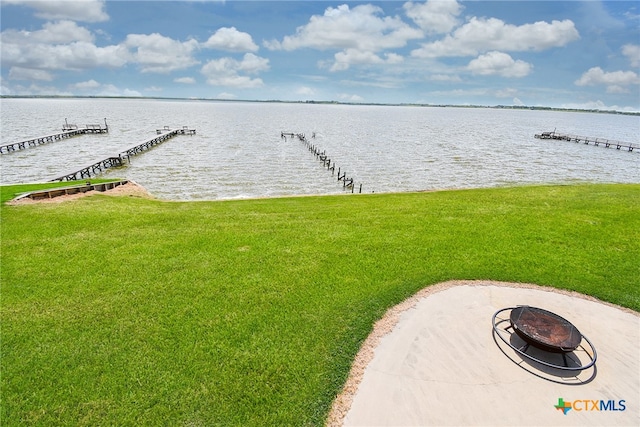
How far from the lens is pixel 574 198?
18.5 m

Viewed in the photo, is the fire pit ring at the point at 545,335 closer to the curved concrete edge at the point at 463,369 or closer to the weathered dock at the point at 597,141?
the curved concrete edge at the point at 463,369

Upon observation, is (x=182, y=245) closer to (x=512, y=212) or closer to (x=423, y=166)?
(x=512, y=212)

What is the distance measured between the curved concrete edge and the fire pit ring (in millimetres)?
271

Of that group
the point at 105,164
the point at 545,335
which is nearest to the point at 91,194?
the point at 545,335

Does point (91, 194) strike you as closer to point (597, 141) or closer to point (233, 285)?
point (233, 285)

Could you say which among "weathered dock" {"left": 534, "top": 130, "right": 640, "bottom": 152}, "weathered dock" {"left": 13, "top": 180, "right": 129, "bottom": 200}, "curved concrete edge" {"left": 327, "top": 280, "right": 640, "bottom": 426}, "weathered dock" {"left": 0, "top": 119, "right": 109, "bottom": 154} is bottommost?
"curved concrete edge" {"left": 327, "top": 280, "right": 640, "bottom": 426}

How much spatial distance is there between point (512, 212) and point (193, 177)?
88.5 feet

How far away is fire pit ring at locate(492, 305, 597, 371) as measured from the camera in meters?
6.76

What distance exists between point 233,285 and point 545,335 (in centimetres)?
764

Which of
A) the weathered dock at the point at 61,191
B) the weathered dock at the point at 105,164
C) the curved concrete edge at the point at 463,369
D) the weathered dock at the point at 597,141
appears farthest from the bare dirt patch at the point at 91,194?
the weathered dock at the point at 597,141

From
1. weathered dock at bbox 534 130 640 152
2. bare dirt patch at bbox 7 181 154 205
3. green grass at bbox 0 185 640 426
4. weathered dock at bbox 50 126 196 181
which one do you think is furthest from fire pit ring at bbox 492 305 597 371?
weathered dock at bbox 534 130 640 152

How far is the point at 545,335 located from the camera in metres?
7.07

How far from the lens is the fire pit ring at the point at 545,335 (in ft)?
22.2

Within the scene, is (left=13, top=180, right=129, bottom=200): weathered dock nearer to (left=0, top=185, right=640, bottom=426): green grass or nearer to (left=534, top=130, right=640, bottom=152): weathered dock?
(left=0, top=185, right=640, bottom=426): green grass
